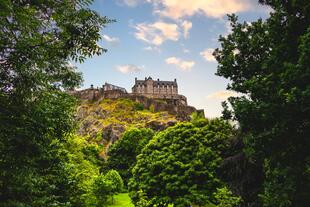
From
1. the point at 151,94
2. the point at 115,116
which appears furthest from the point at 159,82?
the point at 115,116

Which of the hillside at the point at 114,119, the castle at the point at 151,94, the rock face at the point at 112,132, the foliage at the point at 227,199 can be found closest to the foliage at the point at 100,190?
the foliage at the point at 227,199

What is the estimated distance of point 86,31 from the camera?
28.0ft

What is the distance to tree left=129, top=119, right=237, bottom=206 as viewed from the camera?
26922 mm

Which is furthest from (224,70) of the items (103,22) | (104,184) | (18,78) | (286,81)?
(104,184)

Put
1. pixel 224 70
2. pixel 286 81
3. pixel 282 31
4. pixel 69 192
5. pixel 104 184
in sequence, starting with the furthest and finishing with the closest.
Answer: pixel 104 184
pixel 69 192
pixel 224 70
pixel 282 31
pixel 286 81

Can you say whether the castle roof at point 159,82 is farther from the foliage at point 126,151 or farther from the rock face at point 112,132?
the foliage at point 126,151

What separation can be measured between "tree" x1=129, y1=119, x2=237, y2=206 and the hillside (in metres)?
49.1

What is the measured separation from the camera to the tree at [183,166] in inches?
1060

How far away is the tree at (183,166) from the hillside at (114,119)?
49118 mm

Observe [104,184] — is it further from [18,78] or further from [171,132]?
[18,78]

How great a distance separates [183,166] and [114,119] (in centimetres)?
6653

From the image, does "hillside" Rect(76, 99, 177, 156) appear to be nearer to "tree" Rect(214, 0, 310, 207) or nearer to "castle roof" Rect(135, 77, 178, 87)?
"castle roof" Rect(135, 77, 178, 87)

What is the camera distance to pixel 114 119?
92.8m

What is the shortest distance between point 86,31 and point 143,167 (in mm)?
25038
